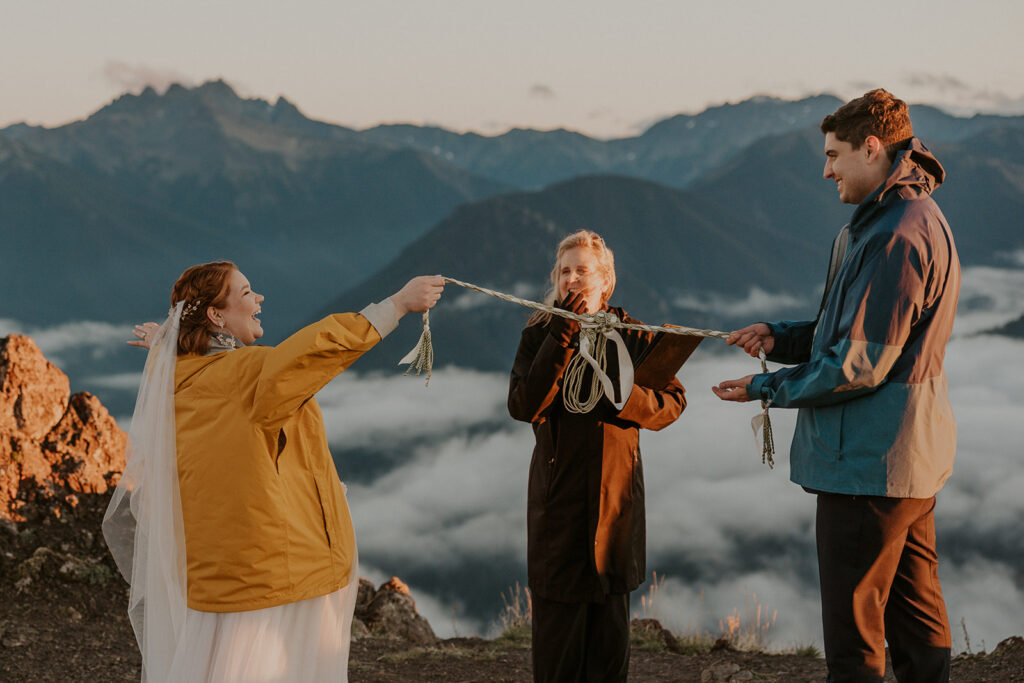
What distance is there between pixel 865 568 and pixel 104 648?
14.9ft

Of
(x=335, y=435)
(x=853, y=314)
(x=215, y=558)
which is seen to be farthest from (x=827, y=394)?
(x=335, y=435)

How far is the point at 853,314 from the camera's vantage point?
2.76 metres

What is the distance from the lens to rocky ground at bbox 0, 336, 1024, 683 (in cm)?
521

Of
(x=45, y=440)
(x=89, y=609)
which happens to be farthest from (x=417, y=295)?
(x=45, y=440)

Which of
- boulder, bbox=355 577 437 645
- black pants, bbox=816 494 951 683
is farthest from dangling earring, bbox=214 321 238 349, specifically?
boulder, bbox=355 577 437 645

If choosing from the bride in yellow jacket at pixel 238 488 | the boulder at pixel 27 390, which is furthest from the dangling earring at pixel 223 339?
the boulder at pixel 27 390

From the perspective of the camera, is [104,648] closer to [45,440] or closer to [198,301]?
[45,440]

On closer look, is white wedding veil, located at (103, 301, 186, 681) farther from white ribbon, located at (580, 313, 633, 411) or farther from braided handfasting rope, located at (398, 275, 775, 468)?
white ribbon, located at (580, 313, 633, 411)

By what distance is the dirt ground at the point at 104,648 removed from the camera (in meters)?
5.09

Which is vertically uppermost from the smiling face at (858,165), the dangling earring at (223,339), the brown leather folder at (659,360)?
the smiling face at (858,165)

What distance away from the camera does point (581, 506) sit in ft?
11.8

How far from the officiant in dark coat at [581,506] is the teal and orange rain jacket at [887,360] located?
2.66 ft

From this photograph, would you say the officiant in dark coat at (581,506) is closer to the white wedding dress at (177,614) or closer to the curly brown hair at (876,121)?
the white wedding dress at (177,614)

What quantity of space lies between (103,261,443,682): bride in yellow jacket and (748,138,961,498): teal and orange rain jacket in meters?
1.34
